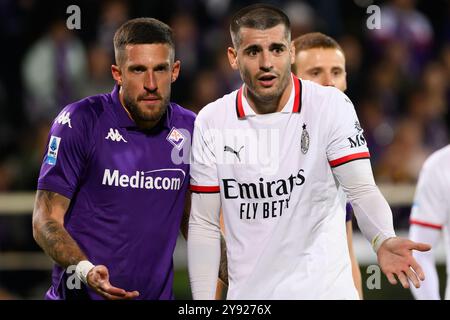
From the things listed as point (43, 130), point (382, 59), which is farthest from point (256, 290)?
point (382, 59)

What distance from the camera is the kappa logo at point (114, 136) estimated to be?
4680 millimetres

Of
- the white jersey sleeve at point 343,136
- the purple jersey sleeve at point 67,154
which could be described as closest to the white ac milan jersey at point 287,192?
the white jersey sleeve at point 343,136

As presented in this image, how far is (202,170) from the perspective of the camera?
446cm

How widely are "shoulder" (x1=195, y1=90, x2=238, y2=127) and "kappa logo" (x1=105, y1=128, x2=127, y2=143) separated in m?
0.40

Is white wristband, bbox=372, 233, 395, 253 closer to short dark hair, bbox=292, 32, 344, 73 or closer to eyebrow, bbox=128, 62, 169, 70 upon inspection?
eyebrow, bbox=128, 62, 169, 70

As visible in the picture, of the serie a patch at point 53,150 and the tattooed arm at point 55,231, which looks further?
the serie a patch at point 53,150

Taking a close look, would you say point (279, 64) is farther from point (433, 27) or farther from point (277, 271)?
point (433, 27)

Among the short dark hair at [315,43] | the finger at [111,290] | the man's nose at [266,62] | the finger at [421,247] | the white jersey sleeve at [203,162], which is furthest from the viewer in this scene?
the short dark hair at [315,43]

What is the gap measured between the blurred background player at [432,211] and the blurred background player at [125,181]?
5.06ft

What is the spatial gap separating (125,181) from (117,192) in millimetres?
65

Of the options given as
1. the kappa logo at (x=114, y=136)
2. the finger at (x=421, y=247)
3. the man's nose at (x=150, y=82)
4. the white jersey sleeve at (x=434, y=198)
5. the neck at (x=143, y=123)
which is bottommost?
the finger at (x=421, y=247)

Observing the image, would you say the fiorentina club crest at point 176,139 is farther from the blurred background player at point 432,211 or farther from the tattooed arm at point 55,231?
the blurred background player at point 432,211

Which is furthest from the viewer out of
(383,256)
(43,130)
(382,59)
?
(382,59)
